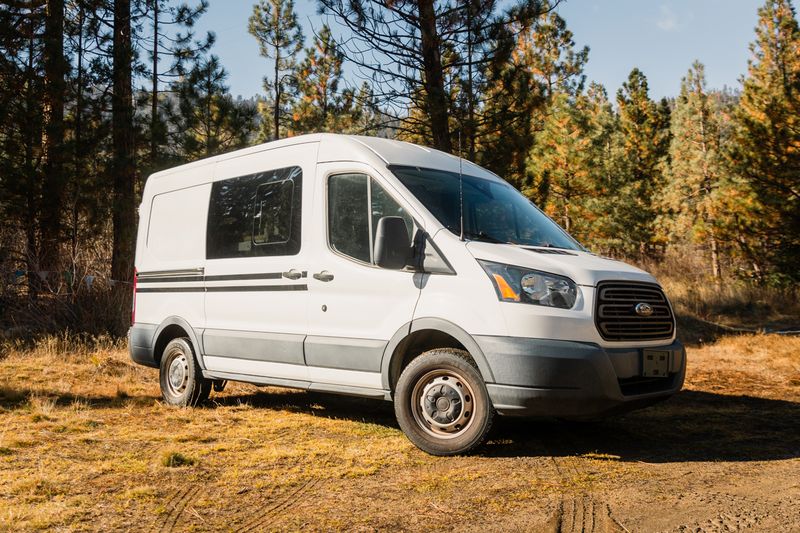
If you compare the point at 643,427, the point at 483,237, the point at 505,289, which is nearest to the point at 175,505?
the point at 505,289

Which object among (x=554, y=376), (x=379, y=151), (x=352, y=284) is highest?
(x=379, y=151)

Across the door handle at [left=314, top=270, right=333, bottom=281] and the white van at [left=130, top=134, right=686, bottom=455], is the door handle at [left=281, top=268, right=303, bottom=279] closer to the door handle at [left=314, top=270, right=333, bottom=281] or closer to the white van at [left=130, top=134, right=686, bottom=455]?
the white van at [left=130, top=134, right=686, bottom=455]

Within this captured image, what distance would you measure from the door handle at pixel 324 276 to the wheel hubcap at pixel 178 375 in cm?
227

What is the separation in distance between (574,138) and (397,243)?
81.3 ft

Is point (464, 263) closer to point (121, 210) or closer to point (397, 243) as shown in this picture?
point (397, 243)

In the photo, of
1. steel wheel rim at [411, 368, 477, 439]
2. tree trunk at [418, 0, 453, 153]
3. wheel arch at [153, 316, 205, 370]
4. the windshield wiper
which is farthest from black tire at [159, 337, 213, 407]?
tree trunk at [418, 0, 453, 153]

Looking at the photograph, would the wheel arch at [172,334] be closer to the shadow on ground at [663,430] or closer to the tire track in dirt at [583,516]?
the shadow on ground at [663,430]

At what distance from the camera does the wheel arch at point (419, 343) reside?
15.5ft

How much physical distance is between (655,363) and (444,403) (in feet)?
5.02

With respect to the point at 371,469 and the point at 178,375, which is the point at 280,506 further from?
the point at 178,375

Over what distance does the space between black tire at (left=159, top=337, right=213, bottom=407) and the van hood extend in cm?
353

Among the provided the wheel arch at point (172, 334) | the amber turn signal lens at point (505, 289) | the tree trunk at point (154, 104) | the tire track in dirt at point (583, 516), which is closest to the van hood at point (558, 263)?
the amber turn signal lens at point (505, 289)

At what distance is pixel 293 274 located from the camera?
19.0 ft

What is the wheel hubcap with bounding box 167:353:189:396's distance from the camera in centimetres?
710
